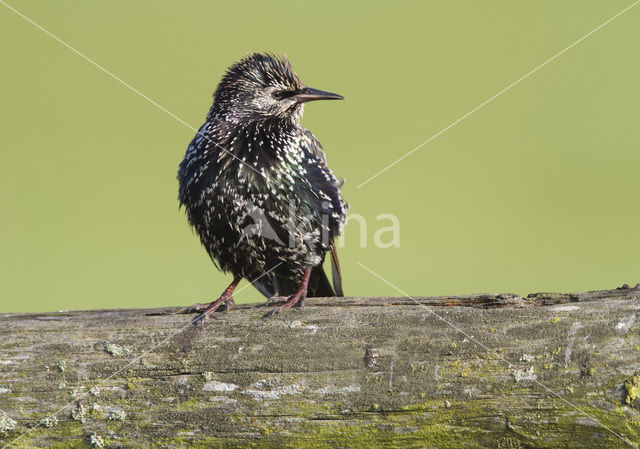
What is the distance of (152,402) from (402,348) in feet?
3.43

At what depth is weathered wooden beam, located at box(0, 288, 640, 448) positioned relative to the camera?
2516 millimetres

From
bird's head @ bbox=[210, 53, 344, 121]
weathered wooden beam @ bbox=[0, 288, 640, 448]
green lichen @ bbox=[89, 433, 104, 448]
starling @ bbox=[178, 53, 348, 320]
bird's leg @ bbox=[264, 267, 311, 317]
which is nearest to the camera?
weathered wooden beam @ bbox=[0, 288, 640, 448]

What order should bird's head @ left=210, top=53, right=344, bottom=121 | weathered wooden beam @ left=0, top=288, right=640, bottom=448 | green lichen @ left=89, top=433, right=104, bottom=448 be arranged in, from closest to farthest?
weathered wooden beam @ left=0, top=288, right=640, bottom=448 < green lichen @ left=89, top=433, right=104, bottom=448 < bird's head @ left=210, top=53, right=344, bottom=121

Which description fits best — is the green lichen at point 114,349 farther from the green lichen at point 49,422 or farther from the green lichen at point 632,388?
the green lichen at point 632,388

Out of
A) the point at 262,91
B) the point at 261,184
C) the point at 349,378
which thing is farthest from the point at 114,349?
the point at 262,91

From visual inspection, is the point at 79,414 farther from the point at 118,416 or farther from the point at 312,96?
the point at 312,96

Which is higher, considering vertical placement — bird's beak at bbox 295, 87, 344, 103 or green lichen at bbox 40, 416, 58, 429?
bird's beak at bbox 295, 87, 344, 103

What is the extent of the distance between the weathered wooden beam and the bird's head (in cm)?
242

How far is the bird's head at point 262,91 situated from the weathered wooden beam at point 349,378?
7.93 feet

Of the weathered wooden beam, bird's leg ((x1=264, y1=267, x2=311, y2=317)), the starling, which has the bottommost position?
the weathered wooden beam

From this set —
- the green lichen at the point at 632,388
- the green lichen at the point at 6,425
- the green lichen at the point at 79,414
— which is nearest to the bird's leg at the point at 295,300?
the green lichen at the point at 79,414

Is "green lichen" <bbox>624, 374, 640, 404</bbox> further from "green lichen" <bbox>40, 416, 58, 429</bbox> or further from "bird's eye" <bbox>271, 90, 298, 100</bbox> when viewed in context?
"bird's eye" <bbox>271, 90, 298, 100</bbox>

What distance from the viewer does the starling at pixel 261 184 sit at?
459cm

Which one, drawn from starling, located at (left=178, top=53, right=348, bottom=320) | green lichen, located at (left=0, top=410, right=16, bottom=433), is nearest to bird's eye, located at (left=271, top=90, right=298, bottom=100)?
starling, located at (left=178, top=53, right=348, bottom=320)
